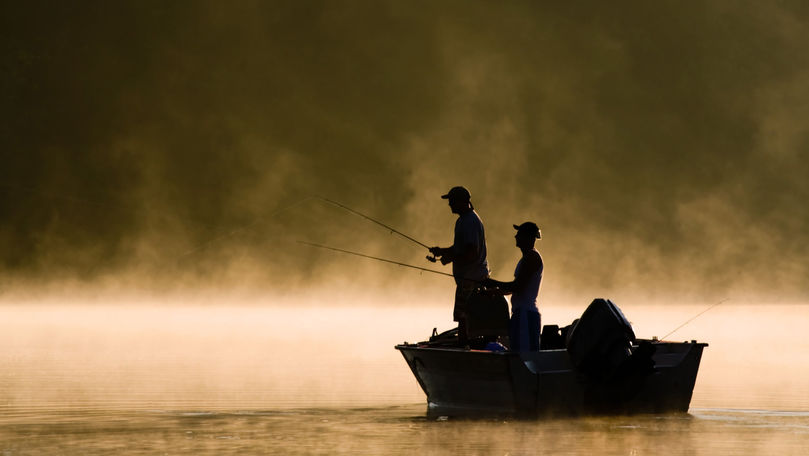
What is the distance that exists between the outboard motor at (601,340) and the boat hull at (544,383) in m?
0.18

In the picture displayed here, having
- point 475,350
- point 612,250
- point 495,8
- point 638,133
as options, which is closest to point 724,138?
point 638,133

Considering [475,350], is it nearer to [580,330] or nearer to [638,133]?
[580,330]

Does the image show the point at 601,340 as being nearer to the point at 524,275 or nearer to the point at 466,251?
the point at 524,275

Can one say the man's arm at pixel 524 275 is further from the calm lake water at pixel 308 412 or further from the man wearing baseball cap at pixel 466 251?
the calm lake water at pixel 308 412

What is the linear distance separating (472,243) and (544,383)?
1977mm

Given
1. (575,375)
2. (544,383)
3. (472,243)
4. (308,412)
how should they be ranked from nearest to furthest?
(544,383)
(575,375)
(472,243)
(308,412)

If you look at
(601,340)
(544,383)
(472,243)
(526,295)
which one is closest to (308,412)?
(472,243)

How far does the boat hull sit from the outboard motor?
0.18 metres

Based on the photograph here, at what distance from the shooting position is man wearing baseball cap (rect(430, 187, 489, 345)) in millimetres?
19438

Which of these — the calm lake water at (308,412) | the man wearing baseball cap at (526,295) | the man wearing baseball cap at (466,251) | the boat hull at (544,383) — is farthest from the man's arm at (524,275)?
the calm lake water at (308,412)

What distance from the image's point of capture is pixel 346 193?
15538 cm

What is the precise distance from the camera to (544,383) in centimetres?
1869

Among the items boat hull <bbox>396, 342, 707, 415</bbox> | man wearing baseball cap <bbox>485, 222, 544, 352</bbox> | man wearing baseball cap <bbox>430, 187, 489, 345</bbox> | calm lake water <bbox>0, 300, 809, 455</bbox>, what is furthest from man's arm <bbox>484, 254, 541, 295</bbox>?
calm lake water <bbox>0, 300, 809, 455</bbox>

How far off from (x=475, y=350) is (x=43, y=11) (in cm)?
16950
